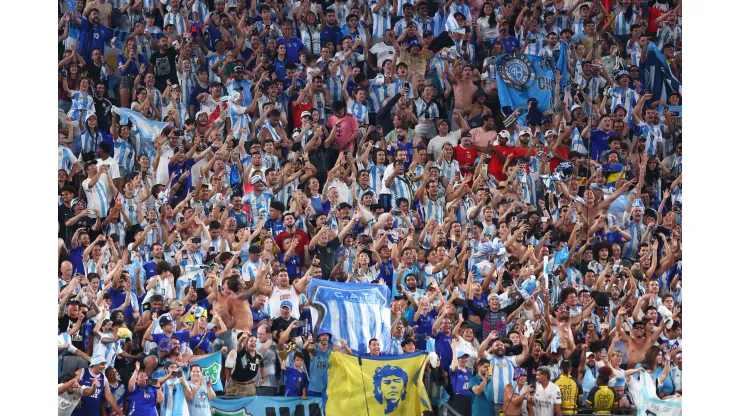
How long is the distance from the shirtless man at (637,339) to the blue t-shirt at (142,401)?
431 cm

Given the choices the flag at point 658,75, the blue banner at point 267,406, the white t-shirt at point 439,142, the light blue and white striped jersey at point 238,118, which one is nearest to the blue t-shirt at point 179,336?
the blue banner at point 267,406

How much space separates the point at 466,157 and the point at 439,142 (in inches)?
11.8

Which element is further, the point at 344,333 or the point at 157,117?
the point at 157,117

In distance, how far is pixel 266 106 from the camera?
9.87m

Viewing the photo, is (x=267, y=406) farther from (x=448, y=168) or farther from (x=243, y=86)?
(x=243, y=86)

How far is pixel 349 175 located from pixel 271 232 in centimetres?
92

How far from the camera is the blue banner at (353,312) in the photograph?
926 centimetres

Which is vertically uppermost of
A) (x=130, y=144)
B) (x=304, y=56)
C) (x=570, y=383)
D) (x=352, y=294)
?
(x=304, y=56)

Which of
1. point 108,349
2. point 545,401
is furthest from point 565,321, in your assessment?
point 108,349

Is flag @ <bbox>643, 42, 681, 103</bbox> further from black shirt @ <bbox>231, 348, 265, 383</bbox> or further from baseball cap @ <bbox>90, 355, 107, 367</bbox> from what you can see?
baseball cap @ <bbox>90, 355, 107, 367</bbox>

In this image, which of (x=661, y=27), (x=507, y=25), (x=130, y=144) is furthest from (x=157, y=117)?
(x=661, y=27)

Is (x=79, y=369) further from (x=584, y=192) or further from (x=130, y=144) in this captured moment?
(x=584, y=192)

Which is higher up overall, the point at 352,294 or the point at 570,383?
the point at 352,294

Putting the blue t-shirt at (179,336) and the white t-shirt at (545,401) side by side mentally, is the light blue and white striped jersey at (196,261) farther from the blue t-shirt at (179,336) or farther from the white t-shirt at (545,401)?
the white t-shirt at (545,401)
